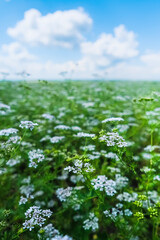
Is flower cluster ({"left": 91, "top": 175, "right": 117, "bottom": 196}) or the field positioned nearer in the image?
the field

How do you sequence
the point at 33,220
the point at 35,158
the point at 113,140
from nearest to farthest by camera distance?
the point at 33,220, the point at 113,140, the point at 35,158

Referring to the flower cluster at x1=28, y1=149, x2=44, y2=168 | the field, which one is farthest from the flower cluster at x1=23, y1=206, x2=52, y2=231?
the flower cluster at x1=28, y1=149, x2=44, y2=168

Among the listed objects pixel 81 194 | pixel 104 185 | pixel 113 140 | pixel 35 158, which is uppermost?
pixel 113 140

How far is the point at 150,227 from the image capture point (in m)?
3.20

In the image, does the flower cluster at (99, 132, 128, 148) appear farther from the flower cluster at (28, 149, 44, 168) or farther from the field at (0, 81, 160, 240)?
the flower cluster at (28, 149, 44, 168)

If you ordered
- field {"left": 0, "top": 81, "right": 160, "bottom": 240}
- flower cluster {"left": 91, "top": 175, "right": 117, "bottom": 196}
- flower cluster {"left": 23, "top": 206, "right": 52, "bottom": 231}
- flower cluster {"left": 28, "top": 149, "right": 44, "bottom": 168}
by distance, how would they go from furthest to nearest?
flower cluster {"left": 28, "top": 149, "right": 44, "bottom": 168} → flower cluster {"left": 91, "top": 175, "right": 117, "bottom": 196} → field {"left": 0, "top": 81, "right": 160, "bottom": 240} → flower cluster {"left": 23, "top": 206, "right": 52, "bottom": 231}

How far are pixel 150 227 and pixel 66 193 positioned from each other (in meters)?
1.93

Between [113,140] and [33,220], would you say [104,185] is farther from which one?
[33,220]

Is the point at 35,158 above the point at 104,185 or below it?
above

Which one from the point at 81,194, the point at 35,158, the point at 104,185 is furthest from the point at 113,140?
the point at 35,158

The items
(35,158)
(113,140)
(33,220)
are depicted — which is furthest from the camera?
(35,158)

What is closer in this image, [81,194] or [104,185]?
[104,185]

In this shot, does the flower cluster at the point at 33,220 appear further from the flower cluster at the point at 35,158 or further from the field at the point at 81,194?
the flower cluster at the point at 35,158

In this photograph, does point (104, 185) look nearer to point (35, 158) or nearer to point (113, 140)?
point (113, 140)
